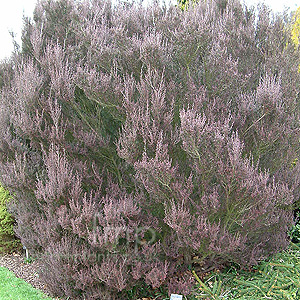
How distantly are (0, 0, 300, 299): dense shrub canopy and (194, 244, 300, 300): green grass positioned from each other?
0.86 ft

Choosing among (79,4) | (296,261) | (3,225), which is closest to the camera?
(296,261)

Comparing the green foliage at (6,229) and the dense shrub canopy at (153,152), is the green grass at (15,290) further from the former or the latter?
the green foliage at (6,229)

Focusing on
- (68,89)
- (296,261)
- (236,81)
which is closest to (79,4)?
(68,89)

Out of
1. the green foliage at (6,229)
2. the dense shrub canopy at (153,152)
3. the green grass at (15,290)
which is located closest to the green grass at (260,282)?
the dense shrub canopy at (153,152)

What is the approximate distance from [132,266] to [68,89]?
2676 mm

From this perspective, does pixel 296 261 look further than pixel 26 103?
Yes

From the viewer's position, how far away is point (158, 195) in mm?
4176

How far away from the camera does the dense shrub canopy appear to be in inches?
164

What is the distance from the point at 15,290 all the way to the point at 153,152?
3.23 metres

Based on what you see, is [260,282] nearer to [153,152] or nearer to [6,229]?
[153,152]

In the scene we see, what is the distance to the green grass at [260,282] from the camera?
4.55m

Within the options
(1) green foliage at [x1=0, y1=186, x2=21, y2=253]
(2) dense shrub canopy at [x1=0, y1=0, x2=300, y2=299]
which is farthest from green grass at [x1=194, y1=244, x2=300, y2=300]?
(1) green foliage at [x1=0, y1=186, x2=21, y2=253]

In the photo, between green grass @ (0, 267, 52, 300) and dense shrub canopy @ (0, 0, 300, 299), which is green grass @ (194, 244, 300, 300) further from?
green grass @ (0, 267, 52, 300)

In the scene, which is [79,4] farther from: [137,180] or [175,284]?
[175,284]
